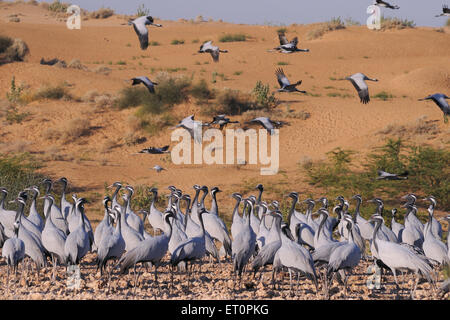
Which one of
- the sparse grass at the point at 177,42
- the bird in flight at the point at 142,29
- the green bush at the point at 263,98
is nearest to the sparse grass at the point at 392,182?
the bird in flight at the point at 142,29

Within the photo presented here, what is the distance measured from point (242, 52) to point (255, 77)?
821 cm

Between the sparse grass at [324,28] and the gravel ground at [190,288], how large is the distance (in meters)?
45.2

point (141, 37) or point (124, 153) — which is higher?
point (141, 37)

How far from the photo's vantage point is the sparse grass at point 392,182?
19.9m

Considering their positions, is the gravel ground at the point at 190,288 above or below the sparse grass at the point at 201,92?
above

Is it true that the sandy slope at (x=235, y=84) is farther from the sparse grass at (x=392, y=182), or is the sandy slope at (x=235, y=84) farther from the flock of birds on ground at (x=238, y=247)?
the flock of birds on ground at (x=238, y=247)

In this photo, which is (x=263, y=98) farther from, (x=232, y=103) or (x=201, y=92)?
(x=201, y=92)

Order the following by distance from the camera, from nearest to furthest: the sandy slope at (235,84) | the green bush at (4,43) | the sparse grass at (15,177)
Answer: the sparse grass at (15,177) < the sandy slope at (235,84) < the green bush at (4,43)

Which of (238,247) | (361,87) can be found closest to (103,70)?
(361,87)

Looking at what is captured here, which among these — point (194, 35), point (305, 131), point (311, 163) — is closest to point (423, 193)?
point (311, 163)

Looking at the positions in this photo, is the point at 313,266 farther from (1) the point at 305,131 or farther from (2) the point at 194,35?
(2) the point at 194,35

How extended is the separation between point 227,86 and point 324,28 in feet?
75.8

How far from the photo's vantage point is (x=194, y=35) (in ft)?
194

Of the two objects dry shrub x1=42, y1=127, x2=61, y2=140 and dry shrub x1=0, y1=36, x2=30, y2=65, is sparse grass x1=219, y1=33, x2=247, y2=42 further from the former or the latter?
dry shrub x1=42, y1=127, x2=61, y2=140
